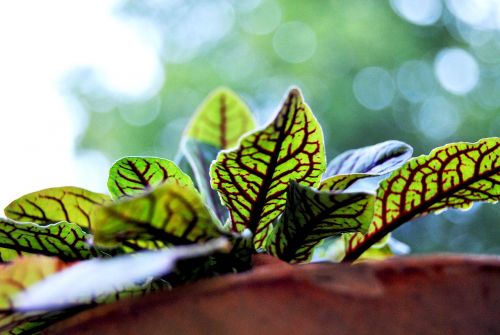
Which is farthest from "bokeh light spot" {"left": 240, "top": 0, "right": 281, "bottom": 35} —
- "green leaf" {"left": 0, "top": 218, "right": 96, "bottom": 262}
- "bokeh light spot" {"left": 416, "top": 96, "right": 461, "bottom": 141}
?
"green leaf" {"left": 0, "top": 218, "right": 96, "bottom": 262}

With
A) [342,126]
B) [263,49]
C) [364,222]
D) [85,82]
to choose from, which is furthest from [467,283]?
[85,82]

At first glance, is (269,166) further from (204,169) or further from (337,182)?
(204,169)

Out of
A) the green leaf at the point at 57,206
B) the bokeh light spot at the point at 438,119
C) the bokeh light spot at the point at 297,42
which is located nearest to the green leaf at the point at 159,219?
the green leaf at the point at 57,206

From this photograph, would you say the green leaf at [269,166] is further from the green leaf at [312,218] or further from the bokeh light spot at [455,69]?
the bokeh light spot at [455,69]

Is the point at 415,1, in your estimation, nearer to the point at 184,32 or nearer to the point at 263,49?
the point at 263,49

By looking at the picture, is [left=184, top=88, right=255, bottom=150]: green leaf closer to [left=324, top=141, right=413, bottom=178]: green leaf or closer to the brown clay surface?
[left=324, top=141, right=413, bottom=178]: green leaf

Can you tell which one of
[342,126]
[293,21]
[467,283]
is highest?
[293,21]

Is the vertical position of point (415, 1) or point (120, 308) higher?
point (415, 1)
